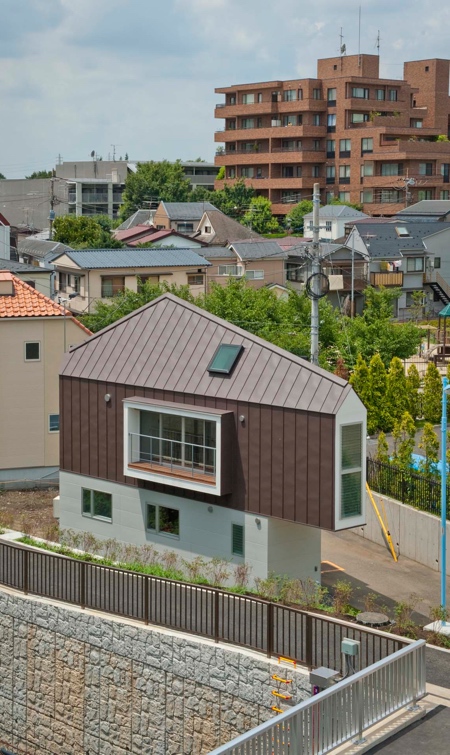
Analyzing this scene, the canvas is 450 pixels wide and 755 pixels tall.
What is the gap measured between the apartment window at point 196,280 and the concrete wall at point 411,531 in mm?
33361

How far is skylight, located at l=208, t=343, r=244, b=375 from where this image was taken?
71.7 feet

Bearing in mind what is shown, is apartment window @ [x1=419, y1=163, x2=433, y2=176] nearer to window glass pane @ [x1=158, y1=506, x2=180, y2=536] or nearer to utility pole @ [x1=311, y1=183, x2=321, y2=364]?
utility pole @ [x1=311, y1=183, x2=321, y2=364]

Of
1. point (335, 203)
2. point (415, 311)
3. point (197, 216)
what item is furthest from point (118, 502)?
point (335, 203)

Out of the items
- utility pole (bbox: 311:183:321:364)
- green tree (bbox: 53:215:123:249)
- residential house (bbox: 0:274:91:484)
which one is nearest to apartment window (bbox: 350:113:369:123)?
green tree (bbox: 53:215:123:249)

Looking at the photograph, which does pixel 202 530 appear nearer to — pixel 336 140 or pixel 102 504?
pixel 102 504

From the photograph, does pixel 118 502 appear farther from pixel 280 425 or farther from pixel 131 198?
pixel 131 198

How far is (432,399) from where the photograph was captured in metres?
35.7

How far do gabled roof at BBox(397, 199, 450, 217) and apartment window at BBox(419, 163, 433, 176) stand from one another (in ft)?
24.9

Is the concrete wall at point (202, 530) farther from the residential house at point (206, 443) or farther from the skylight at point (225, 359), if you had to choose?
the skylight at point (225, 359)

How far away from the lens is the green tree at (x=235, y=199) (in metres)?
94.4

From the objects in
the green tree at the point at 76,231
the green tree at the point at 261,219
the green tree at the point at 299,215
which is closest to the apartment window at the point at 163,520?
the green tree at the point at 76,231

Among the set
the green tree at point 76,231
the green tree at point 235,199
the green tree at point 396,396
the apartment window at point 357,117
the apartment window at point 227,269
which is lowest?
the green tree at point 396,396

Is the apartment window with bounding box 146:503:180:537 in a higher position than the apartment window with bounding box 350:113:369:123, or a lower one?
lower

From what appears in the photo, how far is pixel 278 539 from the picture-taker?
69.5 feet
